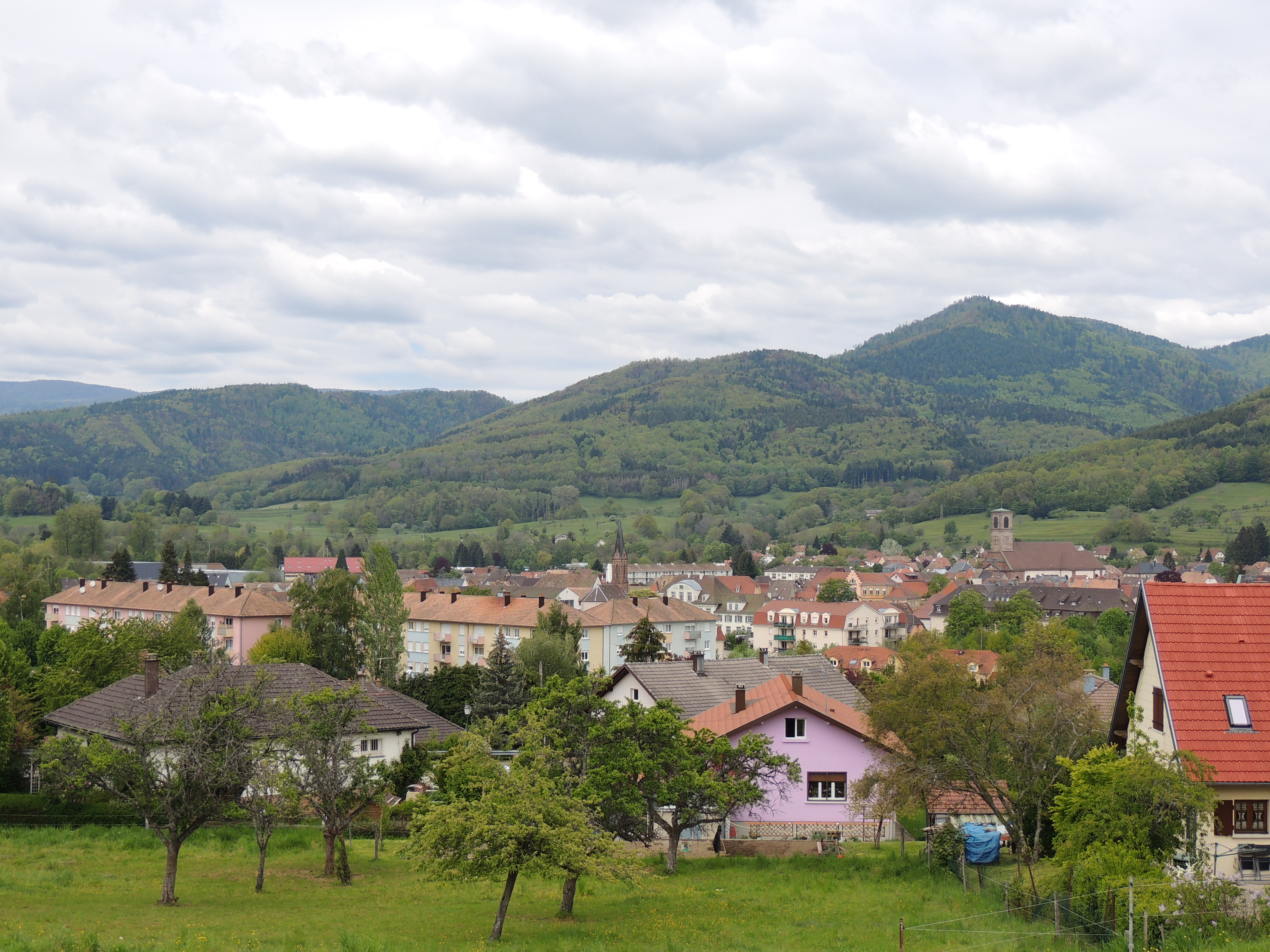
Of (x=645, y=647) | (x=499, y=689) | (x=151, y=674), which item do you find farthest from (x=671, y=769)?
(x=645, y=647)

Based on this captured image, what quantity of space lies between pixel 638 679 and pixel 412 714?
363 inches

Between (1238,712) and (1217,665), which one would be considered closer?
(1238,712)

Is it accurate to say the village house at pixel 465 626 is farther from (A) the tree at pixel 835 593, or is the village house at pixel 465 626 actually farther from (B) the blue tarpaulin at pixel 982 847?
(A) the tree at pixel 835 593

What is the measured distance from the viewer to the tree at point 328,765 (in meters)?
27.6

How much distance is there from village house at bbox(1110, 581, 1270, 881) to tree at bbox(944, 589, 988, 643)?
72.4 meters

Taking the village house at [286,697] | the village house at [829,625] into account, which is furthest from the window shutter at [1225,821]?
the village house at [829,625]

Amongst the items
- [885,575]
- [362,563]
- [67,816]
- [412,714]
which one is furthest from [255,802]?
[885,575]

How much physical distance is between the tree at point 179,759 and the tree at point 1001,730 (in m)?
15.6

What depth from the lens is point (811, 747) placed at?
3544 cm

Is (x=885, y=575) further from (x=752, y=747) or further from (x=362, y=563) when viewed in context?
(x=752, y=747)

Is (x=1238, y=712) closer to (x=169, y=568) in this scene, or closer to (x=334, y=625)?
(x=334, y=625)

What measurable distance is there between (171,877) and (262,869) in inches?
96.6

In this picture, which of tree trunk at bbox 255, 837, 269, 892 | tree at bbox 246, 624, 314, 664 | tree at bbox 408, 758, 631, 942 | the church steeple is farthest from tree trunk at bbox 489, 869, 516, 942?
the church steeple

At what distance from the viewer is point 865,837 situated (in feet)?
113
